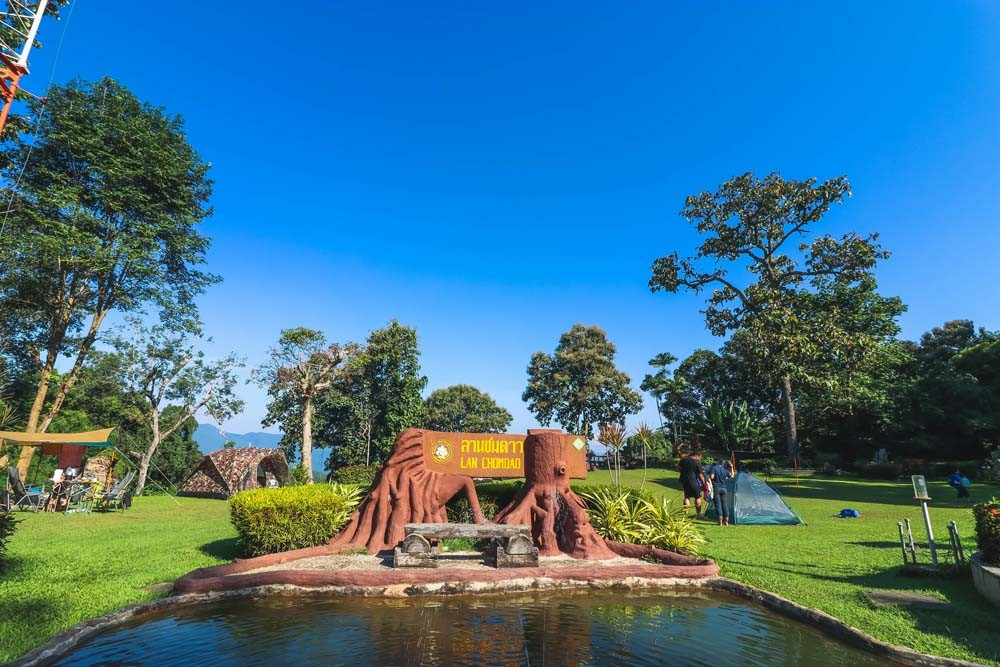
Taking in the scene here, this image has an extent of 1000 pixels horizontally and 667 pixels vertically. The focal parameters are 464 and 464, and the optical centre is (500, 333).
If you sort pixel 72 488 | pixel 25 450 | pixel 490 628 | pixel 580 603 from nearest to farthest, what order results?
pixel 490 628 < pixel 580 603 < pixel 72 488 < pixel 25 450

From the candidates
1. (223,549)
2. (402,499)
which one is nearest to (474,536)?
(402,499)

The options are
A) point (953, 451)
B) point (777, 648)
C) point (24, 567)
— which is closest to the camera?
point (777, 648)

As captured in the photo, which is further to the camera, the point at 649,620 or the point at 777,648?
the point at 649,620

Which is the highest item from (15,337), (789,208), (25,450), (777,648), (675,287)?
(789,208)

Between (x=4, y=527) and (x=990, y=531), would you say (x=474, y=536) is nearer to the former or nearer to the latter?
(x=4, y=527)

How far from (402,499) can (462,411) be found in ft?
137

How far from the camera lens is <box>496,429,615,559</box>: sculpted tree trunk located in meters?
9.78

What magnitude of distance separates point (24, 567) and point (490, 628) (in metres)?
8.70

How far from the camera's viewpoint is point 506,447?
11.9 metres

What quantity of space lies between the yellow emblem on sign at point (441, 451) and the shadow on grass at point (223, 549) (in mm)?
4642

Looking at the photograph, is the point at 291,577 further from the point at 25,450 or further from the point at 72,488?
the point at 25,450

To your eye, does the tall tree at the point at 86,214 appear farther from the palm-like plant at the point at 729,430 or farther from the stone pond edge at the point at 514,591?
the palm-like plant at the point at 729,430

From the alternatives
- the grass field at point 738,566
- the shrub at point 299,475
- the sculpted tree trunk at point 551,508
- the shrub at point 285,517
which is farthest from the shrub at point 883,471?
the shrub at point 299,475

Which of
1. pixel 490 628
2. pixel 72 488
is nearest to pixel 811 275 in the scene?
pixel 490 628
